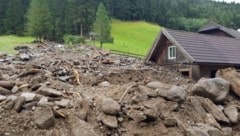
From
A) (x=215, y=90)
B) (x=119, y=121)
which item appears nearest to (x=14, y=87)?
(x=119, y=121)

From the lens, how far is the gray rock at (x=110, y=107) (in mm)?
14016

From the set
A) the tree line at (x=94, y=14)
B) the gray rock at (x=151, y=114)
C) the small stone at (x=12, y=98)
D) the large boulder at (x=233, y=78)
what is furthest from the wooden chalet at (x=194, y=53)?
the tree line at (x=94, y=14)

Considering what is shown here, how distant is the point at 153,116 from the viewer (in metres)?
14.4

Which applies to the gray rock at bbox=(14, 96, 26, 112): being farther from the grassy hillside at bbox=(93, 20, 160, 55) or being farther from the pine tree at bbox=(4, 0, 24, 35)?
the grassy hillside at bbox=(93, 20, 160, 55)

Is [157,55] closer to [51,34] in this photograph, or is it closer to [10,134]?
[10,134]

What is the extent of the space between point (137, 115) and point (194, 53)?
1264 centimetres

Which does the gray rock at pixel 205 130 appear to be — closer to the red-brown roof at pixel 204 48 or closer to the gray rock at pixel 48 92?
the gray rock at pixel 48 92

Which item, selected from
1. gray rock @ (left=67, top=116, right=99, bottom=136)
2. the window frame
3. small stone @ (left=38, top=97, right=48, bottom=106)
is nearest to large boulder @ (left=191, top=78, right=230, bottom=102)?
gray rock @ (left=67, top=116, right=99, bottom=136)

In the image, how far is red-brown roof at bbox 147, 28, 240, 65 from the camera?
84.5 feet

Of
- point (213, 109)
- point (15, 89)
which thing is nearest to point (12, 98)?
point (15, 89)

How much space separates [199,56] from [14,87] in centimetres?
1422

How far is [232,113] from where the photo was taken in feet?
55.5

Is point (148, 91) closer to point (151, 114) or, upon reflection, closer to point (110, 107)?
point (151, 114)

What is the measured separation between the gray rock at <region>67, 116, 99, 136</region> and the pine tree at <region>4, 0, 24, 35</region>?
176 ft
